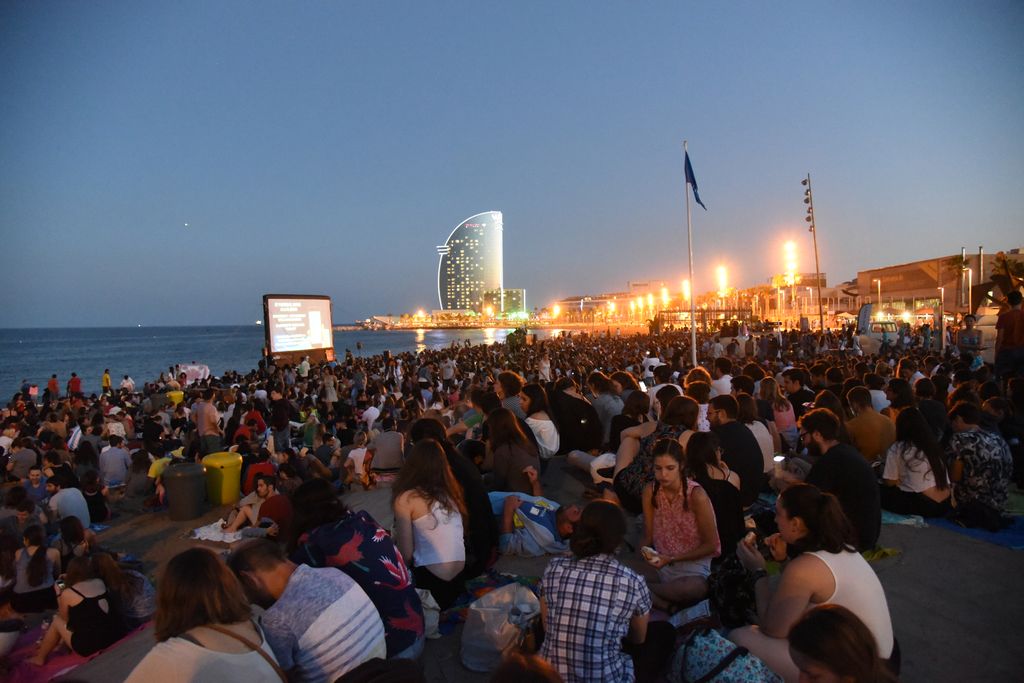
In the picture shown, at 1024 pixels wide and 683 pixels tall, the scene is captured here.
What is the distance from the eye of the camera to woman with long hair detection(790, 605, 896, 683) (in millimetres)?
1799

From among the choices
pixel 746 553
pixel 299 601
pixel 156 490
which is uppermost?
pixel 299 601

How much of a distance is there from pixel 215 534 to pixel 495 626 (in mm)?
4389

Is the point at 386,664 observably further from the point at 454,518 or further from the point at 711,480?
the point at 711,480

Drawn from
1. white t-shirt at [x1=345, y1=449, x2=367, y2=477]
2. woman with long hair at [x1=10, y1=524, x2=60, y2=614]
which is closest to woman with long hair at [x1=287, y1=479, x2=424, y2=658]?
woman with long hair at [x1=10, y1=524, x2=60, y2=614]

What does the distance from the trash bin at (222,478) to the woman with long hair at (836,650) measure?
24.7ft

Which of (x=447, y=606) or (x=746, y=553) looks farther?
(x=447, y=606)

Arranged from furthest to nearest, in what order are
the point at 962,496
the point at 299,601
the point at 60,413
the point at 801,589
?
the point at 60,413 → the point at 962,496 → the point at 801,589 → the point at 299,601

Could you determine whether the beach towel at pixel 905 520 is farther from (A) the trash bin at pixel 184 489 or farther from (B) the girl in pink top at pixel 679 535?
(A) the trash bin at pixel 184 489

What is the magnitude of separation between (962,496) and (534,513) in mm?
3645

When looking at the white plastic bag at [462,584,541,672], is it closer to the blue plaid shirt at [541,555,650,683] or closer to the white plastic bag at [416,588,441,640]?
the white plastic bag at [416,588,441,640]

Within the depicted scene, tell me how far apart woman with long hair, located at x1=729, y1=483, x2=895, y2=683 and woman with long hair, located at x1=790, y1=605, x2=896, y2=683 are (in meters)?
0.79

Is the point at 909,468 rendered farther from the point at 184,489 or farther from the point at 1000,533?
the point at 184,489

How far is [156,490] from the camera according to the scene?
Answer: 8.23 m

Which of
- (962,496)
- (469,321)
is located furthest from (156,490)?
(469,321)
